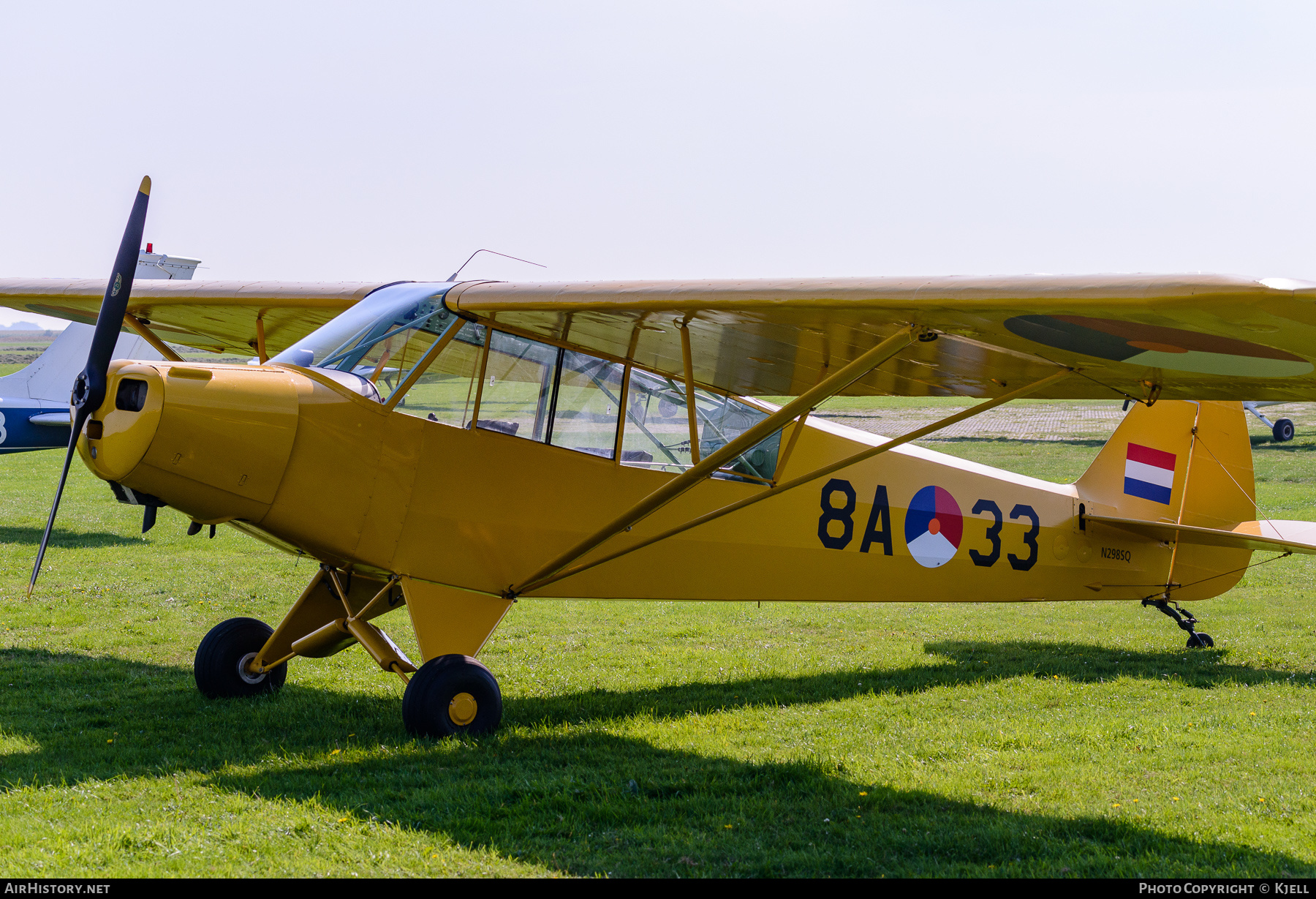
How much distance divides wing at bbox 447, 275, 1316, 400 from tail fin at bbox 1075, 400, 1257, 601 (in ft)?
10.2

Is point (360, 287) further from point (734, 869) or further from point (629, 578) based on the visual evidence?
point (734, 869)

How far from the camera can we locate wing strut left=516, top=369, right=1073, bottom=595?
573 centimetres

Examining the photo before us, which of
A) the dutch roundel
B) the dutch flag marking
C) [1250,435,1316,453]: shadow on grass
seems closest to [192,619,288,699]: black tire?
the dutch roundel

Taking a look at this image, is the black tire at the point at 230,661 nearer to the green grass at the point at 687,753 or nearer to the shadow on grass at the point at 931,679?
the green grass at the point at 687,753

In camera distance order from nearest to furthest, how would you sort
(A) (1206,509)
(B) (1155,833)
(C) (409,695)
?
(B) (1155,833)
(C) (409,695)
(A) (1206,509)

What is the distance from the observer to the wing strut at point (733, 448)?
4902 mm

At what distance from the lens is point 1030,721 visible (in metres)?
6.60

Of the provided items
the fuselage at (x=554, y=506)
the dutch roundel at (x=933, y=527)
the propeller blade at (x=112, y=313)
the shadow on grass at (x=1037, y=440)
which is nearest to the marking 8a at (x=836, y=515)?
the fuselage at (x=554, y=506)

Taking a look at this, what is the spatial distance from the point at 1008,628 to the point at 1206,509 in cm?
217

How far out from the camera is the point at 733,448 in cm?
555

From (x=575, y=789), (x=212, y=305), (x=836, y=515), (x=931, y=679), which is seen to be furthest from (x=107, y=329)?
(x=931, y=679)

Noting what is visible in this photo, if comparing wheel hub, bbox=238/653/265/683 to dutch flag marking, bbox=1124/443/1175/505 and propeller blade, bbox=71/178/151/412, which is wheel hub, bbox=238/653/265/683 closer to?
propeller blade, bbox=71/178/151/412

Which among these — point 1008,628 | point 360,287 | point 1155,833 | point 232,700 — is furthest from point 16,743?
point 1008,628

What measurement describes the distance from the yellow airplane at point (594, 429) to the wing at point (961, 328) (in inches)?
0.8
